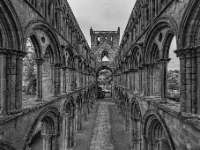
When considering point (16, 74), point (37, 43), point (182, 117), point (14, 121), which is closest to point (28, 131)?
point (14, 121)

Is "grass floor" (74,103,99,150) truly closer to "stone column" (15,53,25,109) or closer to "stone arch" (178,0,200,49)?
"stone column" (15,53,25,109)

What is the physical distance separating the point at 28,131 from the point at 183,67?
670 centimetres

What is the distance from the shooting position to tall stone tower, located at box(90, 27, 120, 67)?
35.1m

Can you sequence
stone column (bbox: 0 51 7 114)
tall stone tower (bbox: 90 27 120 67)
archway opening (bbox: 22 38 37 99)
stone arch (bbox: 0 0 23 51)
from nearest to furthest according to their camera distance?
stone arch (bbox: 0 0 23 51), stone column (bbox: 0 51 7 114), archway opening (bbox: 22 38 37 99), tall stone tower (bbox: 90 27 120 67)

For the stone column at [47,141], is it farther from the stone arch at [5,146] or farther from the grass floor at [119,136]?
the grass floor at [119,136]

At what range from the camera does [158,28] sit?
662cm

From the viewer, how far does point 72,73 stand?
1348cm

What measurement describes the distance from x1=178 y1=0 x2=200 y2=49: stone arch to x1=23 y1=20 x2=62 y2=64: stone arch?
6.04m

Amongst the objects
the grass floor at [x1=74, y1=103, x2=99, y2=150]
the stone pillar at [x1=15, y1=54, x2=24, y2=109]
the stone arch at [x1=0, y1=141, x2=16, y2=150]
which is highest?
the stone pillar at [x1=15, y1=54, x2=24, y2=109]

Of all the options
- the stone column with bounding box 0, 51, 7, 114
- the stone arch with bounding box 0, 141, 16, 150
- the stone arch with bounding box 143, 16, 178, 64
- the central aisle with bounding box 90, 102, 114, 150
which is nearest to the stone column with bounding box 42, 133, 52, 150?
the stone arch with bounding box 0, 141, 16, 150

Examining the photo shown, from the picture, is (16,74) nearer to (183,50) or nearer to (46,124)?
(46,124)

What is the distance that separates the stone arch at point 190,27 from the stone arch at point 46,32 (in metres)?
6.04

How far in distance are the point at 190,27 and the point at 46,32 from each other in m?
7.17

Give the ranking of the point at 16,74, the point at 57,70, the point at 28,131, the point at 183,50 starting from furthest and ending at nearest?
1. the point at 57,70
2. the point at 28,131
3. the point at 16,74
4. the point at 183,50
